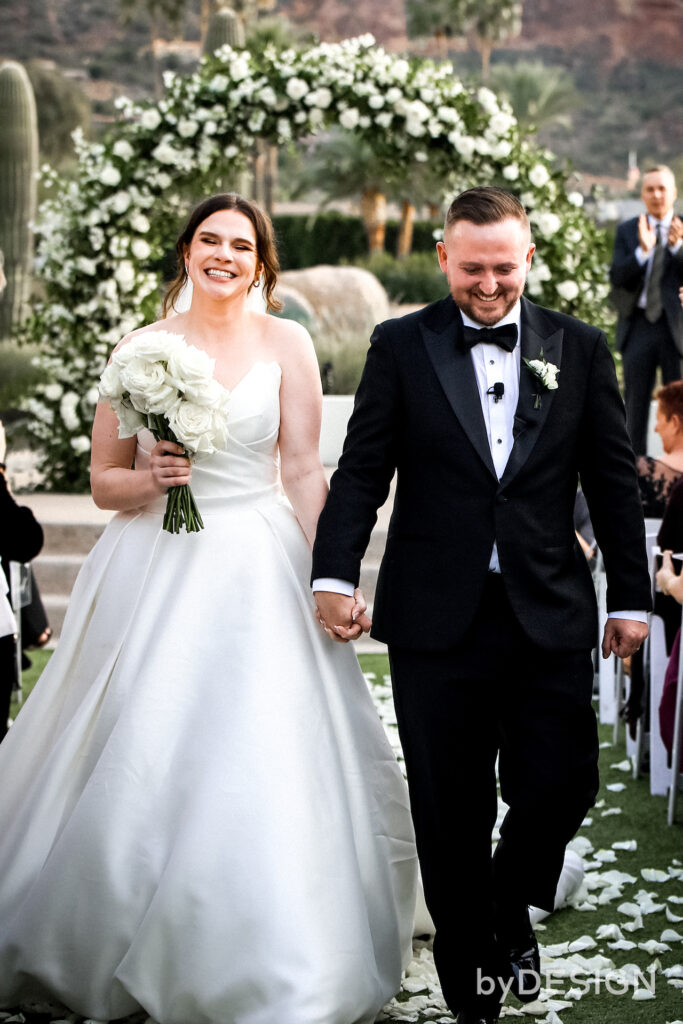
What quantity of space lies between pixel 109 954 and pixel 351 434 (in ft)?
4.46

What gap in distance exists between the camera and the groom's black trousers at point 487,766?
288 centimetres

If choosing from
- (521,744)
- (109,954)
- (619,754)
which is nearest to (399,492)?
(521,744)

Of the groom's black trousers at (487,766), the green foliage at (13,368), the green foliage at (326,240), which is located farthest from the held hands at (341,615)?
the green foliage at (326,240)

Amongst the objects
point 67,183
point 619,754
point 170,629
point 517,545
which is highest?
point 67,183

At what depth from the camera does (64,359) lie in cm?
969

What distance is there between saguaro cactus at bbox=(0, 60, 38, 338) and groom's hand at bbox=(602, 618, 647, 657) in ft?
68.1

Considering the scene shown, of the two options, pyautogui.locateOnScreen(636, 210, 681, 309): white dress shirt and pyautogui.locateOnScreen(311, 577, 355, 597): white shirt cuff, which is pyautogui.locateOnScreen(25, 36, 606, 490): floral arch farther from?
pyautogui.locateOnScreen(311, 577, 355, 597): white shirt cuff

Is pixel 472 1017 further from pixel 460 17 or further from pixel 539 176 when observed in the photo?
pixel 460 17

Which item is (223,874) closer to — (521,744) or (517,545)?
(521,744)

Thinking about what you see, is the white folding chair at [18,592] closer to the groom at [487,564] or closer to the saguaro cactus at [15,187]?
the groom at [487,564]

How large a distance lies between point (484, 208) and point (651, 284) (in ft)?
21.9

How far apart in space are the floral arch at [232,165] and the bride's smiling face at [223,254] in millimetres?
6059

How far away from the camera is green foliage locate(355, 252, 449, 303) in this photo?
2892cm

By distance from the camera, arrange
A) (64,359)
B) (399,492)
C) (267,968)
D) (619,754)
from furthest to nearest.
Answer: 1. (64,359)
2. (619,754)
3. (399,492)
4. (267,968)
